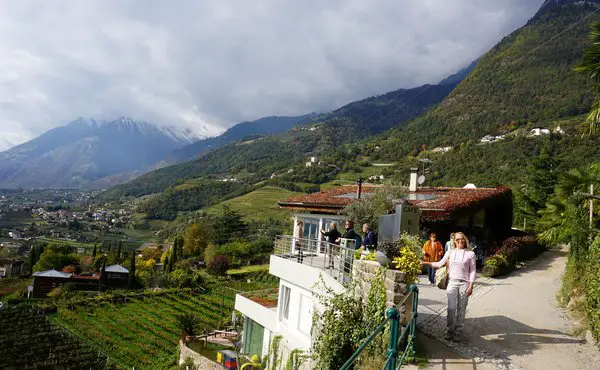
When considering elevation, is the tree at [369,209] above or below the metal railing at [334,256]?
above

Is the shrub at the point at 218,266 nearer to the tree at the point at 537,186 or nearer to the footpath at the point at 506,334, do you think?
the tree at the point at 537,186

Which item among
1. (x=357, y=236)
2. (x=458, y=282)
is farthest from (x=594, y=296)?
(x=357, y=236)

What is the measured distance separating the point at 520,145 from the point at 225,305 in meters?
60.2

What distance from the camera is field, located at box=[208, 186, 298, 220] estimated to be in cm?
9456

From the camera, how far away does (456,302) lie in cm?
755

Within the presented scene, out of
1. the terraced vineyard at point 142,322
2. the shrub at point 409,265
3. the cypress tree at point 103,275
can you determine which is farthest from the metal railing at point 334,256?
the cypress tree at point 103,275

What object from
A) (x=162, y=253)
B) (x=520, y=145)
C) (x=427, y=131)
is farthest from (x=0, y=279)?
(x=427, y=131)

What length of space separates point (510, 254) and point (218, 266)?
47.3 meters

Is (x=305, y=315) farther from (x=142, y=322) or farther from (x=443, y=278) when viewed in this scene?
(x=142, y=322)

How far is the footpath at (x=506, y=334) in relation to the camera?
6.65m

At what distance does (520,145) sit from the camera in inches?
3004

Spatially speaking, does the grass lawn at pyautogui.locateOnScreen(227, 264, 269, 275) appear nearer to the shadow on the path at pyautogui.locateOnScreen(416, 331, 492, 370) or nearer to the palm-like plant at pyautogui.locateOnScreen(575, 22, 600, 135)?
the palm-like plant at pyautogui.locateOnScreen(575, 22, 600, 135)

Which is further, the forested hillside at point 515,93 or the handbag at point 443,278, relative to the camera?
the forested hillside at point 515,93

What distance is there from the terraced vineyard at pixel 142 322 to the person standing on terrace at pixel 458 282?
24588mm
